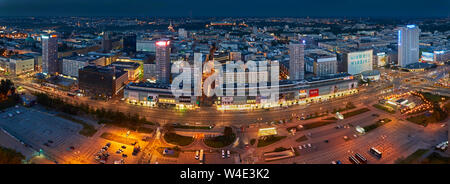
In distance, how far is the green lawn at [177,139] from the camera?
1193 centimetres

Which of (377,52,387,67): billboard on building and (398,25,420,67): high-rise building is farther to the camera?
(377,52,387,67): billboard on building

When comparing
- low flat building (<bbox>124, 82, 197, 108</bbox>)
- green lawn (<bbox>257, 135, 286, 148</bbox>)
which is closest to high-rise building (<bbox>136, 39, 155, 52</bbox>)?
low flat building (<bbox>124, 82, 197, 108</bbox>)

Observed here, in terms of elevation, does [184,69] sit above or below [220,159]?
above

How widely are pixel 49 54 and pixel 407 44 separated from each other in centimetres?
2783

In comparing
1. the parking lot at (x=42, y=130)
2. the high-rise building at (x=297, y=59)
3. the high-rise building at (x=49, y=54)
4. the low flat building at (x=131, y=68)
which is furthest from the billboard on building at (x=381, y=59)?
the high-rise building at (x=49, y=54)

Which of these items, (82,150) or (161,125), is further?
(161,125)

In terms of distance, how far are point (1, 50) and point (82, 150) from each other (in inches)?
944

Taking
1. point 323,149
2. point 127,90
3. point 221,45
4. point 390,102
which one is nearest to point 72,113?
point 127,90

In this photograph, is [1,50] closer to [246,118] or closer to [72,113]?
[72,113]

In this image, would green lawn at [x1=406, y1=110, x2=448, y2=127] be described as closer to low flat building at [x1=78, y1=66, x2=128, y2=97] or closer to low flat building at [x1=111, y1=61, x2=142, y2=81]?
low flat building at [x1=78, y1=66, x2=128, y2=97]

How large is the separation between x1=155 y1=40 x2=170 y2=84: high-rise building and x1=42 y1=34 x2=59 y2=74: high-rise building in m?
8.62

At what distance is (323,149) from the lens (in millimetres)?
11555

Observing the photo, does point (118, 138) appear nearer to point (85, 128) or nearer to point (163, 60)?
point (85, 128)

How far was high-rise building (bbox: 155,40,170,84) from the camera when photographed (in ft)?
63.8
